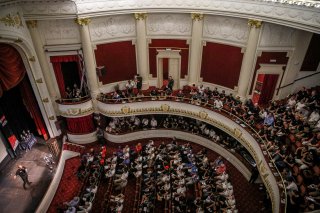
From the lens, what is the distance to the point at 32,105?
43.0 ft

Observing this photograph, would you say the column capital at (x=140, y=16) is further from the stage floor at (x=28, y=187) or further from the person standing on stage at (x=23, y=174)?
the person standing on stage at (x=23, y=174)

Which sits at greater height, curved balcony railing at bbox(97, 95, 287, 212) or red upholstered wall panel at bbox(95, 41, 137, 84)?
red upholstered wall panel at bbox(95, 41, 137, 84)

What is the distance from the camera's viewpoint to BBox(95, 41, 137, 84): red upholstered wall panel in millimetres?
14227

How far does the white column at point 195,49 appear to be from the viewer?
1341cm

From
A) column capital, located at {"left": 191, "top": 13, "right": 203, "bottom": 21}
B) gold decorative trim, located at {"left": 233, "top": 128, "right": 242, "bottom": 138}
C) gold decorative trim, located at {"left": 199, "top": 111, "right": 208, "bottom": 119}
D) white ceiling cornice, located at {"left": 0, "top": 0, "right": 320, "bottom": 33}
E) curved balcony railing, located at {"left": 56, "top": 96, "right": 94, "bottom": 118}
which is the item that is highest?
white ceiling cornice, located at {"left": 0, "top": 0, "right": 320, "bottom": 33}

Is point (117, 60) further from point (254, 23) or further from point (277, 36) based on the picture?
point (277, 36)

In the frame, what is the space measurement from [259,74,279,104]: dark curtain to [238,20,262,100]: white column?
1.03 metres

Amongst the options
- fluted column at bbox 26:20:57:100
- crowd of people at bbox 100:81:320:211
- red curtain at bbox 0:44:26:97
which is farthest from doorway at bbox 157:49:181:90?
red curtain at bbox 0:44:26:97

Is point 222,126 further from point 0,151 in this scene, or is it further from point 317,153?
point 0,151

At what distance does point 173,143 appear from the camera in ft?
46.4

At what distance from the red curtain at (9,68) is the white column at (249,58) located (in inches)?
440

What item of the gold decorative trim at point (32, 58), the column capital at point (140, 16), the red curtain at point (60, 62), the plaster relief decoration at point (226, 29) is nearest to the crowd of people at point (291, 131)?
the plaster relief decoration at point (226, 29)

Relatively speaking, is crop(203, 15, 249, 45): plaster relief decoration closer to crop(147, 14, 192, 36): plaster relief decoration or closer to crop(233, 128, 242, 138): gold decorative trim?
crop(147, 14, 192, 36): plaster relief decoration

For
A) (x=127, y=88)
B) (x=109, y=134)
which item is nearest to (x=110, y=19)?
(x=127, y=88)
